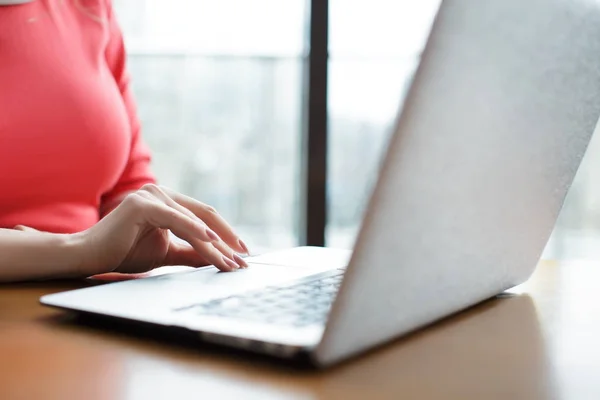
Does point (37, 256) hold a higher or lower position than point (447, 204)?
lower

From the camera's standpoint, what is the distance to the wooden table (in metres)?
0.37

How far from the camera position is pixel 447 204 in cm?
41

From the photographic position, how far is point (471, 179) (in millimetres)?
433

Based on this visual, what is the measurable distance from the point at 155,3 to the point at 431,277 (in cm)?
226

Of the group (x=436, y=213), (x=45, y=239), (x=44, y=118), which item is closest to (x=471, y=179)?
(x=436, y=213)

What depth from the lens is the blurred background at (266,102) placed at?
233 centimetres

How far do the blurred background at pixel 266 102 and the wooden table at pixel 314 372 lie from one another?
1.77 metres

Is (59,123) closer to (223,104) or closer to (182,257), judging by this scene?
(182,257)

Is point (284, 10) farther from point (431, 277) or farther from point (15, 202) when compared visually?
point (431, 277)

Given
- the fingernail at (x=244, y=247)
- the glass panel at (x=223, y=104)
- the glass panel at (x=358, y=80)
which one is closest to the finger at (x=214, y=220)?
the fingernail at (x=244, y=247)

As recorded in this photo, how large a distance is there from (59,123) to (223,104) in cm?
160

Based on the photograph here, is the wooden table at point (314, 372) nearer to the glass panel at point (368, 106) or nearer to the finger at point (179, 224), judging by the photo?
the finger at point (179, 224)

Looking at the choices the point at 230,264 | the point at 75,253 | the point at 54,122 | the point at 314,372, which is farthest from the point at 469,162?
the point at 54,122

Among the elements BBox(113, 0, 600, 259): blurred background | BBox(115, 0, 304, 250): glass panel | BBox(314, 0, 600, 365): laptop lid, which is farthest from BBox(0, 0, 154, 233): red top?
BBox(115, 0, 304, 250): glass panel
